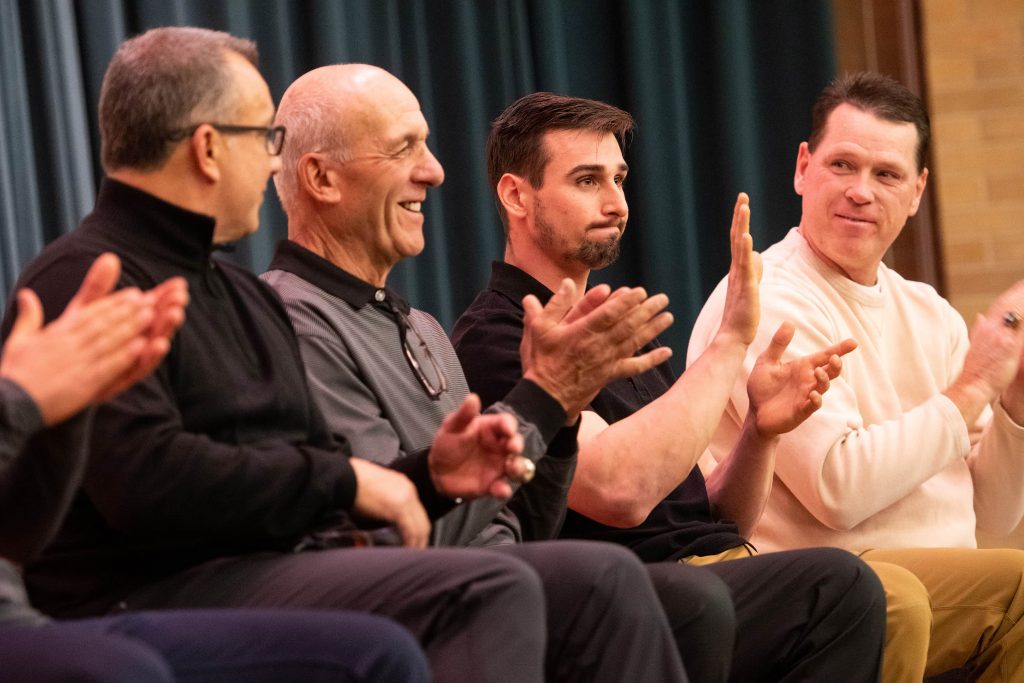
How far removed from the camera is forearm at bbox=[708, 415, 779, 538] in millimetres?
2639

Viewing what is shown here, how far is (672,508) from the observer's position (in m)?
2.59

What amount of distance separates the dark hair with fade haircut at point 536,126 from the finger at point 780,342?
0.54 m

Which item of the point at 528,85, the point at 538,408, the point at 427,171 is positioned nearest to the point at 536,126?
the point at 427,171

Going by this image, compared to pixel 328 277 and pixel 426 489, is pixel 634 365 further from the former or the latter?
pixel 328 277

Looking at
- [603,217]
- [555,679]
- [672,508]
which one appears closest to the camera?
[555,679]

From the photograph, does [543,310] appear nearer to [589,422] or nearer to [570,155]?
[589,422]

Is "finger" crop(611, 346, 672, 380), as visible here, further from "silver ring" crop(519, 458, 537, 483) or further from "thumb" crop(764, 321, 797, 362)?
"thumb" crop(764, 321, 797, 362)

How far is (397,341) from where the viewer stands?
7.43 feet

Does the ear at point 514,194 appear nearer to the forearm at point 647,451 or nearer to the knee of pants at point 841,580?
the forearm at point 647,451

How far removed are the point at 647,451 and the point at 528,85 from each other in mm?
1936

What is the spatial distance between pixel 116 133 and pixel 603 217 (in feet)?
3.77

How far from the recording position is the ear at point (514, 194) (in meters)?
2.79

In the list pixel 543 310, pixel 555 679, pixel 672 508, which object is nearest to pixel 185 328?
pixel 543 310

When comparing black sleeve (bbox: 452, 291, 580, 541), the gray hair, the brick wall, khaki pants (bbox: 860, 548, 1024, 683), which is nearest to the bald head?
the gray hair
